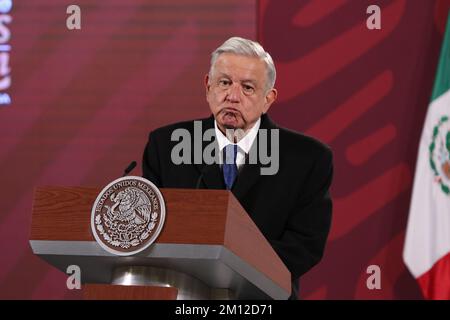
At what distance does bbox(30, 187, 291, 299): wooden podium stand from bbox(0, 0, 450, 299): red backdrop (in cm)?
268

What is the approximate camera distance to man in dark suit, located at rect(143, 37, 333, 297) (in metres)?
2.60

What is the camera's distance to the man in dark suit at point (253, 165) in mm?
2596

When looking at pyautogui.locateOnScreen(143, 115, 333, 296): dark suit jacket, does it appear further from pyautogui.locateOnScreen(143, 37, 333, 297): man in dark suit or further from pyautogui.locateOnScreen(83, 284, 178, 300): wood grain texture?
pyautogui.locateOnScreen(83, 284, 178, 300): wood grain texture

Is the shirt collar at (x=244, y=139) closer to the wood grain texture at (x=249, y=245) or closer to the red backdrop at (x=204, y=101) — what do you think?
the wood grain texture at (x=249, y=245)

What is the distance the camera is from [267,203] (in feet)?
8.66

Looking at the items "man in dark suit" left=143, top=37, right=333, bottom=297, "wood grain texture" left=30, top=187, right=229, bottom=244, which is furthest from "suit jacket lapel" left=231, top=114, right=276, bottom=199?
"wood grain texture" left=30, top=187, right=229, bottom=244

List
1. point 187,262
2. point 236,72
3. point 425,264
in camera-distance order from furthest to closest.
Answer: point 425,264
point 236,72
point 187,262

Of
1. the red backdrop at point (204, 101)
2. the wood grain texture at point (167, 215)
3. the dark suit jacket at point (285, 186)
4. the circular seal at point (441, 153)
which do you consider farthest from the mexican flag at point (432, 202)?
the wood grain texture at point (167, 215)

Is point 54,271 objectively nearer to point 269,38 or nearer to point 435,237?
point 269,38

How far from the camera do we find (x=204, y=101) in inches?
186

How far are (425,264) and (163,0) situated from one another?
196 cm

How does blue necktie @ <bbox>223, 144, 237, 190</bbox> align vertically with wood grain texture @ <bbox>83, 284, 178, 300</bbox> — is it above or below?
above

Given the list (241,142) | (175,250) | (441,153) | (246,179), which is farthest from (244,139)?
(441,153)

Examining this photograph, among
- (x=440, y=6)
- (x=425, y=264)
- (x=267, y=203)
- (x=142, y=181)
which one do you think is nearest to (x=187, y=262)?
(x=142, y=181)
